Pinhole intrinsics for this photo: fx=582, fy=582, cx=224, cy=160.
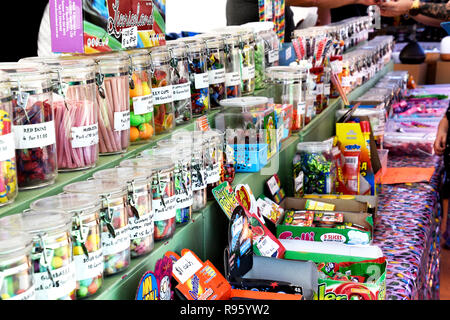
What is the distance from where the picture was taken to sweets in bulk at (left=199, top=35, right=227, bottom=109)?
6.77ft

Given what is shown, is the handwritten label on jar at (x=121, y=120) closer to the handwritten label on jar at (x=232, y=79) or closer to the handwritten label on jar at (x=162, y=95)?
the handwritten label on jar at (x=162, y=95)

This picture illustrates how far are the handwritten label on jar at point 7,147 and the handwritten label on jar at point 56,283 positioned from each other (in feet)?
0.80

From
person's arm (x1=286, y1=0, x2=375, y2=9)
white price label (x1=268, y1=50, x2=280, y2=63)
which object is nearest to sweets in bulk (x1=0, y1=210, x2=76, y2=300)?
white price label (x1=268, y1=50, x2=280, y2=63)

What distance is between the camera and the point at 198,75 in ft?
6.30

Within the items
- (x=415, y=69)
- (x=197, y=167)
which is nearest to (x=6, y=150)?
(x=197, y=167)

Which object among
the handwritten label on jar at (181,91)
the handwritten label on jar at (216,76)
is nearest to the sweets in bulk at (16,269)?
the handwritten label on jar at (181,91)

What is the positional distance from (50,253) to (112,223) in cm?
20

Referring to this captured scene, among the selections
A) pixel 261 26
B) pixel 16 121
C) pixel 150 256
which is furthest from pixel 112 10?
pixel 261 26

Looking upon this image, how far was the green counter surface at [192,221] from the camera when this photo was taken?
1192mm

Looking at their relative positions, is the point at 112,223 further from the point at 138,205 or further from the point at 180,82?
the point at 180,82

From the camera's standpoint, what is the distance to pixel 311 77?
9.06 feet

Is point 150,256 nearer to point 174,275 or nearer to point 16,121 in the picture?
point 174,275

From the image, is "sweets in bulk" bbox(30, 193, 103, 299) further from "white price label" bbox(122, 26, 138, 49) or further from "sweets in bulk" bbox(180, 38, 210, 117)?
"sweets in bulk" bbox(180, 38, 210, 117)

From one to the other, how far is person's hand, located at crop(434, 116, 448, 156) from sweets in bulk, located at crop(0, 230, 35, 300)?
9.63 feet
